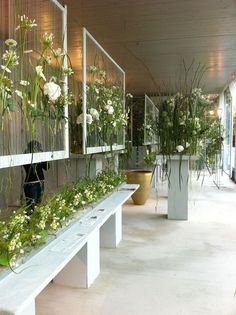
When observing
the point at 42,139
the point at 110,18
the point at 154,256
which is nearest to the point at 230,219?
the point at 154,256

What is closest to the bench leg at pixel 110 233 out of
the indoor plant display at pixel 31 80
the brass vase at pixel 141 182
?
the indoor plant display at pixel 31 80

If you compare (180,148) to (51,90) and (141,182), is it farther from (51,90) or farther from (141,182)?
(51,90)

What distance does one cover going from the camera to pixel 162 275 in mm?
2871

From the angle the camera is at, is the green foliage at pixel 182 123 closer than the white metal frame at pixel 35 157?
No

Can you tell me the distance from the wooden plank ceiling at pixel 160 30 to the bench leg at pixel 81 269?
2.62 meters

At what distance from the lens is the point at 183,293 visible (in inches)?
99.7

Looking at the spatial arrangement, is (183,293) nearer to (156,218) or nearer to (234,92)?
(156,218)

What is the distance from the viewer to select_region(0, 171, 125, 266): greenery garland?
1.44 meters

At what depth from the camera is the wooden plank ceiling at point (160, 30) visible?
11.5ft

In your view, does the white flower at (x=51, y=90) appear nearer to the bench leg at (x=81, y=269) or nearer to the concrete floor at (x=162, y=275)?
the bench leg at (x=81, y=269)

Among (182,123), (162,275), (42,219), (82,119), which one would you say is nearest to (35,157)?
(42,219)

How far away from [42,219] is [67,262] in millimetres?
302

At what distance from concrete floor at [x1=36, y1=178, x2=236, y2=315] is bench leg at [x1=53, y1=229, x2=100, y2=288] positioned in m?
0.06

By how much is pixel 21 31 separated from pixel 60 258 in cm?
125
